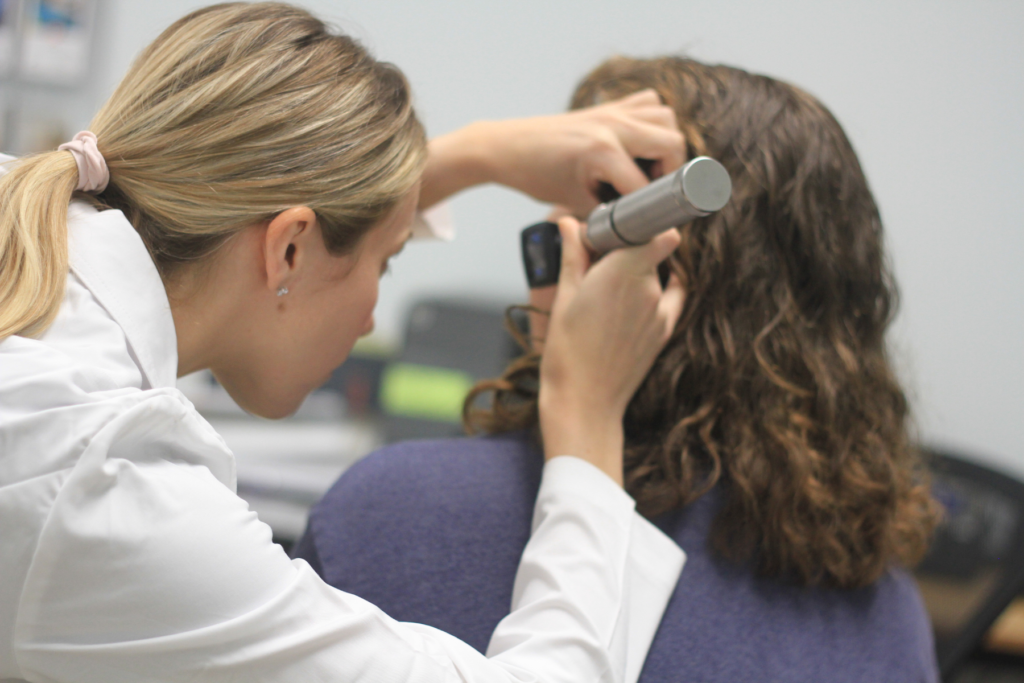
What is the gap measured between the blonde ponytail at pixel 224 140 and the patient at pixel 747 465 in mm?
249

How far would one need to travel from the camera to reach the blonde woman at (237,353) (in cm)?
46

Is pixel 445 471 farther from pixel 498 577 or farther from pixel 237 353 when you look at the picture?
pixel 237 353

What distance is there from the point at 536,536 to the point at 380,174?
0.35 metres

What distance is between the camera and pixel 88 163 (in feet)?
2.10

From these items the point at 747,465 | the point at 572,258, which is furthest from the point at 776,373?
the point at 572,258

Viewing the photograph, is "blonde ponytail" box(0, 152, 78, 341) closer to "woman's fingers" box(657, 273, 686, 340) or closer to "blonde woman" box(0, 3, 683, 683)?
"blonde woman" box(0, 3, 683, 683)

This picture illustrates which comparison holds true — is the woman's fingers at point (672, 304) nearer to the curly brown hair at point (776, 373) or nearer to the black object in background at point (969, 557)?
the curly brown hair at point (776, 373)

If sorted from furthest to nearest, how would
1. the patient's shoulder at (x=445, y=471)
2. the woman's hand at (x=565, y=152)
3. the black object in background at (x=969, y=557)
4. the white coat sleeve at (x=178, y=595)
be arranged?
the black object in background at (x=969, y=557), the woman's hand at (x=565, y=152), the patient's shoulder at (x=445, y=471), the white coat sleeve at (x=178, y=595)

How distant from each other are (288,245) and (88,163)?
0.54 ft

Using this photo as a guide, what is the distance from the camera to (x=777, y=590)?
0.74 meters

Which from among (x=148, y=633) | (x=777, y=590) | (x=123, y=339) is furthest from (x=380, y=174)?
(x=777, y=590)

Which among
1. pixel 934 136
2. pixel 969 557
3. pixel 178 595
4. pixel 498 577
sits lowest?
pixel 969 557

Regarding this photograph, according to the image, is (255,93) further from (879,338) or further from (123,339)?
(879,338)

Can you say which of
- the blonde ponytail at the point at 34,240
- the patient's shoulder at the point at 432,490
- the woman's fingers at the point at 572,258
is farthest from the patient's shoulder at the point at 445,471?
the blonde ponytail at the point at 34,240
